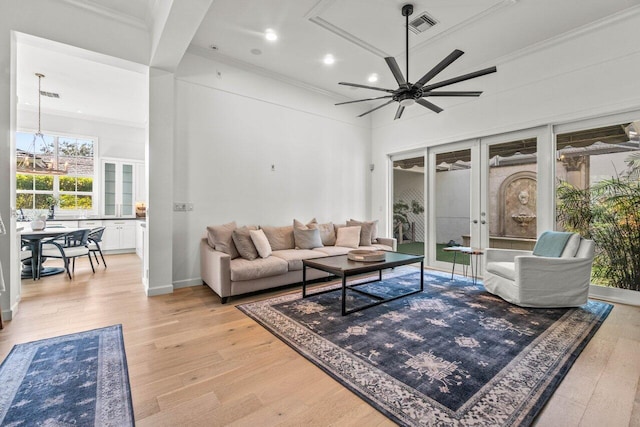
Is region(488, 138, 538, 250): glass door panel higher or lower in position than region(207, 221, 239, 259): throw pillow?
higher

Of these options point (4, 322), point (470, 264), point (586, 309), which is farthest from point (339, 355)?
point (470, 264)

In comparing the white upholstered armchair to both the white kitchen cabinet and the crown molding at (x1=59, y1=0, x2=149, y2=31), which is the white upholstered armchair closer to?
the crown molding at (x1=59, y1=0, x2=149, y2=31)

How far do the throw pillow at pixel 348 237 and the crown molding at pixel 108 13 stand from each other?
4083mm

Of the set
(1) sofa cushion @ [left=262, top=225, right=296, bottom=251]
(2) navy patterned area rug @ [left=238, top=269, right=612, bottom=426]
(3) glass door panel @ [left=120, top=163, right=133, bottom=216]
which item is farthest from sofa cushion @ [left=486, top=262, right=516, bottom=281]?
(3) glass door panel @ [left=120, top=163, right=133, bottom=216]

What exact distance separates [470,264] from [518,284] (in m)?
1.66

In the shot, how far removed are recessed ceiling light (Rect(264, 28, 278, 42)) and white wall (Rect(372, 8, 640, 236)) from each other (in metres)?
3.10

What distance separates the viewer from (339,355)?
2.28 metres

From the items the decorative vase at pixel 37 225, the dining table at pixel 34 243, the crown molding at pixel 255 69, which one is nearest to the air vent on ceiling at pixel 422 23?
the crown molding at pixel 255 69

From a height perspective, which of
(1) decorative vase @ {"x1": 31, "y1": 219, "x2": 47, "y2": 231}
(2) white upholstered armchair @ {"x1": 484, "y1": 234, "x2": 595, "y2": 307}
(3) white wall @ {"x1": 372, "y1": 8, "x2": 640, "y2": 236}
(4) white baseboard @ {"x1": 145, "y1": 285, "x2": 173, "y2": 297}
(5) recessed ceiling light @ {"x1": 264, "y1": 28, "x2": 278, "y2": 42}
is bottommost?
(4) white baseboard @ {"x1": 145, "y1": 285, "x2": 173, "y2": 297}

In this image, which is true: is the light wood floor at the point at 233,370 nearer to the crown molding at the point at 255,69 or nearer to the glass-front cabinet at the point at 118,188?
the crown molding at the point at 255,69

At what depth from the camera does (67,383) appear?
191 centimetres

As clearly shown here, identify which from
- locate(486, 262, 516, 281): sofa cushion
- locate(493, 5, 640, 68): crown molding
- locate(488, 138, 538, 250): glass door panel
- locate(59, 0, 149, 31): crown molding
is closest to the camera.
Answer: locate(59, 0, 149, 31): crown molding

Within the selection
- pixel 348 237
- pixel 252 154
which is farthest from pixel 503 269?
pixel 252 154

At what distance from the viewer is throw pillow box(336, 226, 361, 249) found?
525cm
